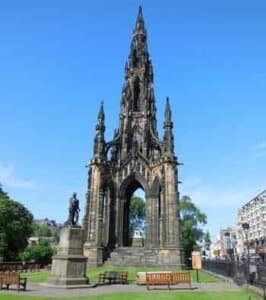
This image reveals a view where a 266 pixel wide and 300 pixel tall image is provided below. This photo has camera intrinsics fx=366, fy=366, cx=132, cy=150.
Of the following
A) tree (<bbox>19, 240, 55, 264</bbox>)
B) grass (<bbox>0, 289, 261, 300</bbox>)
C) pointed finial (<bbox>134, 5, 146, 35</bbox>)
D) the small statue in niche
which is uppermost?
pointed finial (<bbox>134, 5, 146, 35</bbox>)

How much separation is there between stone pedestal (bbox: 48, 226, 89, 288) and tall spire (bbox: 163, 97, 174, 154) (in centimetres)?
2045

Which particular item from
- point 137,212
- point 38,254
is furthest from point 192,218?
point 38,254

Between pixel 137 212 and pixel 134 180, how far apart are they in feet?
93.7

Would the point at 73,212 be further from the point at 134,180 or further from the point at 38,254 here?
the point at 38,254

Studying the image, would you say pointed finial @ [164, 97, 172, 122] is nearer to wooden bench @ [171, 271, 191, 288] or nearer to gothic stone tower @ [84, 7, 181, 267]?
gothic stone tower @ [84, 7, 181, 267]

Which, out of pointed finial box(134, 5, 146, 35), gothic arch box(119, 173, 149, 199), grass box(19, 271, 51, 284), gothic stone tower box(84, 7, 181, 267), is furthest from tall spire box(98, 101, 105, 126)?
grass box(19, 271, 51, 284)

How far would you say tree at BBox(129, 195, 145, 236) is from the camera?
68500mm

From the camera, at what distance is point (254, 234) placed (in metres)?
105

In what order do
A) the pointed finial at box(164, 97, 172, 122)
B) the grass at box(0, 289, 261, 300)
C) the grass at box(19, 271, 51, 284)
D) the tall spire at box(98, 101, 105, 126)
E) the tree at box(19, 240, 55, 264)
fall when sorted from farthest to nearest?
the tree at box(19, 240, 55, 264) < the tall spire at box(98, 101, 105, 126) < the pointed finial at box(164, 97, 172, 122) < the grass at box(19, 271, 51, 284) < the grass at box(0, 289, 261, 300)

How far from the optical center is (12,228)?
1948 inches

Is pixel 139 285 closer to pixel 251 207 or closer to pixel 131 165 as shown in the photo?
pixel 131 165

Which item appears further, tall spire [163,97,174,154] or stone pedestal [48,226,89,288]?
tall spire [163,97,174,154]

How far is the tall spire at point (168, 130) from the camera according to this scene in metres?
38.8

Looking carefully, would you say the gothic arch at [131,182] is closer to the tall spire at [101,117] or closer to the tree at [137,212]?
the tall spire at [101,117]
